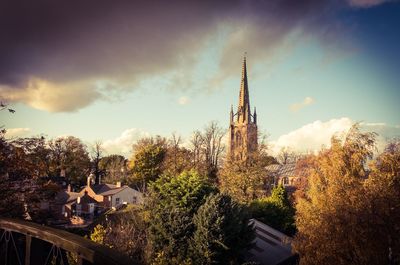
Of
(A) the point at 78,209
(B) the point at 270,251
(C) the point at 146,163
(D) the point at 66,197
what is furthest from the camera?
(C) the point at 146,163

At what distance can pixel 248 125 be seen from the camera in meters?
75.6

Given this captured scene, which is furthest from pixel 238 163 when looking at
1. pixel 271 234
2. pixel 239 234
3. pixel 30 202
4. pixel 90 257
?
pixel 90 257

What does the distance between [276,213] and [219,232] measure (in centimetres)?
1621

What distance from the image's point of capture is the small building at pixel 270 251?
782 inches

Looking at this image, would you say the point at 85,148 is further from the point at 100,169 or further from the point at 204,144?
the point at 204,144

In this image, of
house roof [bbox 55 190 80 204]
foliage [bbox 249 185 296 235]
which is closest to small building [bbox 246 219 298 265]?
foliage [bbox 249 185 296 235]

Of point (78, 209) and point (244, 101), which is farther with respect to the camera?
point (244, 101)

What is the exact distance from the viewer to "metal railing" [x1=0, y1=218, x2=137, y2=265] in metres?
2.11

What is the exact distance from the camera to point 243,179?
113 feet

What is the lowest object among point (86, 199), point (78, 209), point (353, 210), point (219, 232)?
point (78, 209)

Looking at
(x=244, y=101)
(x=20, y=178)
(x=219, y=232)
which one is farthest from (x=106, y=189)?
(x=244, y=101)

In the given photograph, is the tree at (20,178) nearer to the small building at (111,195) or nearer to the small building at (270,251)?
the small building at (270,251)

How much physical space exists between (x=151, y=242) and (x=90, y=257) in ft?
45.6

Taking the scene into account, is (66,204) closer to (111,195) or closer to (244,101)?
(111,195)
